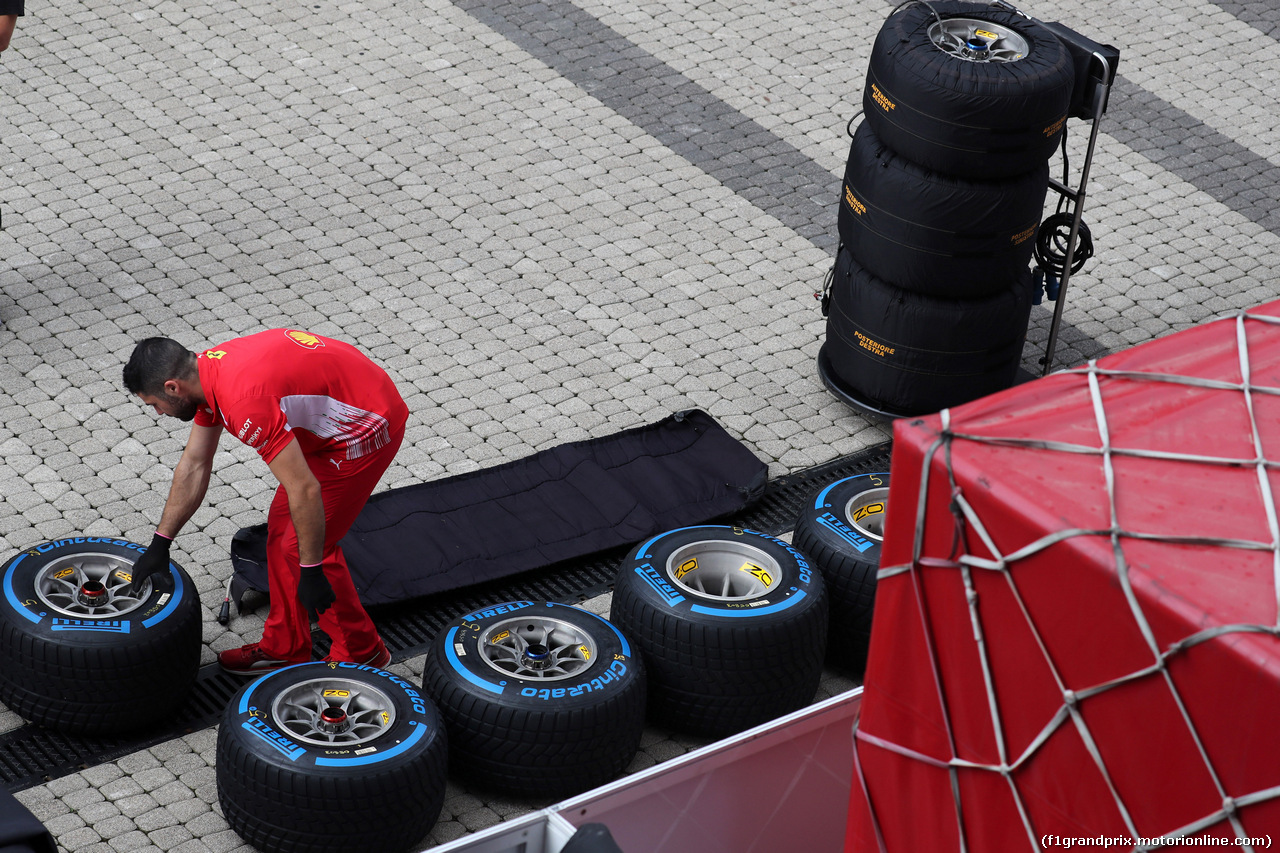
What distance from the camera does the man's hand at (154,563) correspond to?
6.34 metres

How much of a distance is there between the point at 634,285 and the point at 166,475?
3283 mm

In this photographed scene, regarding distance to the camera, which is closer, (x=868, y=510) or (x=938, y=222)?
(x=868, y=510)

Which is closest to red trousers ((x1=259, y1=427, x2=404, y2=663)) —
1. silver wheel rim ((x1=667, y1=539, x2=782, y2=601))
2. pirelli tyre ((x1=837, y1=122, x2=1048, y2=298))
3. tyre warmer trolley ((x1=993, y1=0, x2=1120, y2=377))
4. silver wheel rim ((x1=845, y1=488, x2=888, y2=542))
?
silver wheel rim ((x1=667, y1=539, x2=782, y2=601))

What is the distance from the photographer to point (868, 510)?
7402 mm

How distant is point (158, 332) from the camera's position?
9062 mm

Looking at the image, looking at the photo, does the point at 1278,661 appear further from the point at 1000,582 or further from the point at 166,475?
the point at 166,475

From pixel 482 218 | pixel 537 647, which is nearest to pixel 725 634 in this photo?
pixel 537 647

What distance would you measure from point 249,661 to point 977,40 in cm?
494

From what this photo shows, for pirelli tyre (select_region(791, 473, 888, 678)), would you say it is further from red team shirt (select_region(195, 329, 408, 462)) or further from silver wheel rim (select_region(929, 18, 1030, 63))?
silver wheel rim (select_region(929, 18, 1030, 63))

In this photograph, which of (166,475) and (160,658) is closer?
(160,658)

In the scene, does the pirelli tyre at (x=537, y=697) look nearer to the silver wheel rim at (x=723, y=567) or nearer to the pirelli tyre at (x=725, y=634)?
the pirelli tyre at (x=725, y=634)

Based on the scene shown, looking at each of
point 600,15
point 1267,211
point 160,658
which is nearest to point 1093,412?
point 160,658

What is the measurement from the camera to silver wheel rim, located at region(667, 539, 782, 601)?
272 inches

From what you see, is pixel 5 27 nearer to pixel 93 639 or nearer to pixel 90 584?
pixel 90 584
